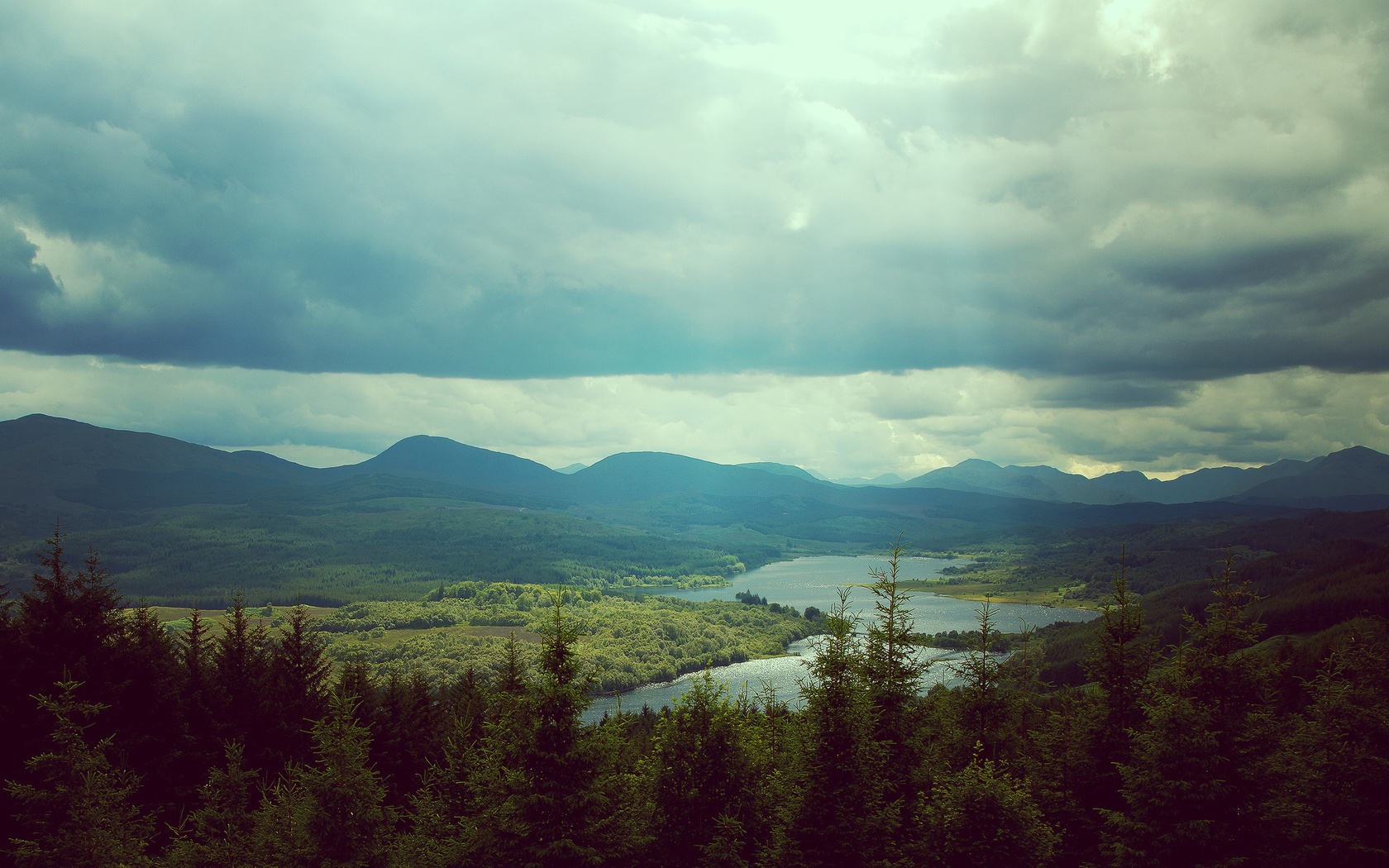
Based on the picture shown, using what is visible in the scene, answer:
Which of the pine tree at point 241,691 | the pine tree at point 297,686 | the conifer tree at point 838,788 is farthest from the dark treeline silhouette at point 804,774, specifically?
the pine tree at point 297,686

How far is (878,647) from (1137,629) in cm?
1101

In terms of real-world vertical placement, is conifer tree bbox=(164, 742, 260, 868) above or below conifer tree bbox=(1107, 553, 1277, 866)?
below

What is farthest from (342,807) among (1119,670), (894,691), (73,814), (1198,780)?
(1119,670)


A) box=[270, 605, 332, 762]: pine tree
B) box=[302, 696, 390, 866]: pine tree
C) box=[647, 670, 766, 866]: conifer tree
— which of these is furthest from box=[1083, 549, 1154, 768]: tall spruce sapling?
box=[270, 605, 332, 762]: pine tree

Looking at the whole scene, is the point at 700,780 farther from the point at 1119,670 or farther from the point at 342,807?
the point at 1119,670

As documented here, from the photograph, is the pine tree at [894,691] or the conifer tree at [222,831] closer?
the conifer tree at [222,831]

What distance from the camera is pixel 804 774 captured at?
61.7ft

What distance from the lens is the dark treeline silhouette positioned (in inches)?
670

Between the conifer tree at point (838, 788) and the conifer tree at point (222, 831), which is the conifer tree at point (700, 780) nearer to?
the conifer tree at point (838, 788)

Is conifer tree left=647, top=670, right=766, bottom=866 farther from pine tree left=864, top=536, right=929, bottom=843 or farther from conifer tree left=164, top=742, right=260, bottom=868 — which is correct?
conifer tree left=164, top=742, right=260, bottom=868

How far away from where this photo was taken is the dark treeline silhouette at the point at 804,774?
17.0 metres

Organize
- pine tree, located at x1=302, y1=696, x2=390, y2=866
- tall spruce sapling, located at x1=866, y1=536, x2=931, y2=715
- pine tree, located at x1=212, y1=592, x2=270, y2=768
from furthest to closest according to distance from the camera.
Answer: pine tree, located at x1=212, y1=592, x2=270, y2=768 → tall spruce sapling, located at x1=866, y1=536, x2=931, y2=715 → pine tree, located at x1=302, y1=696, x2=390, y2=866

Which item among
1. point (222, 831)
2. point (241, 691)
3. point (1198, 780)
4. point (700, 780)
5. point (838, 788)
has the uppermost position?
point (1198, 780)

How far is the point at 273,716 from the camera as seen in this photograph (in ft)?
113
